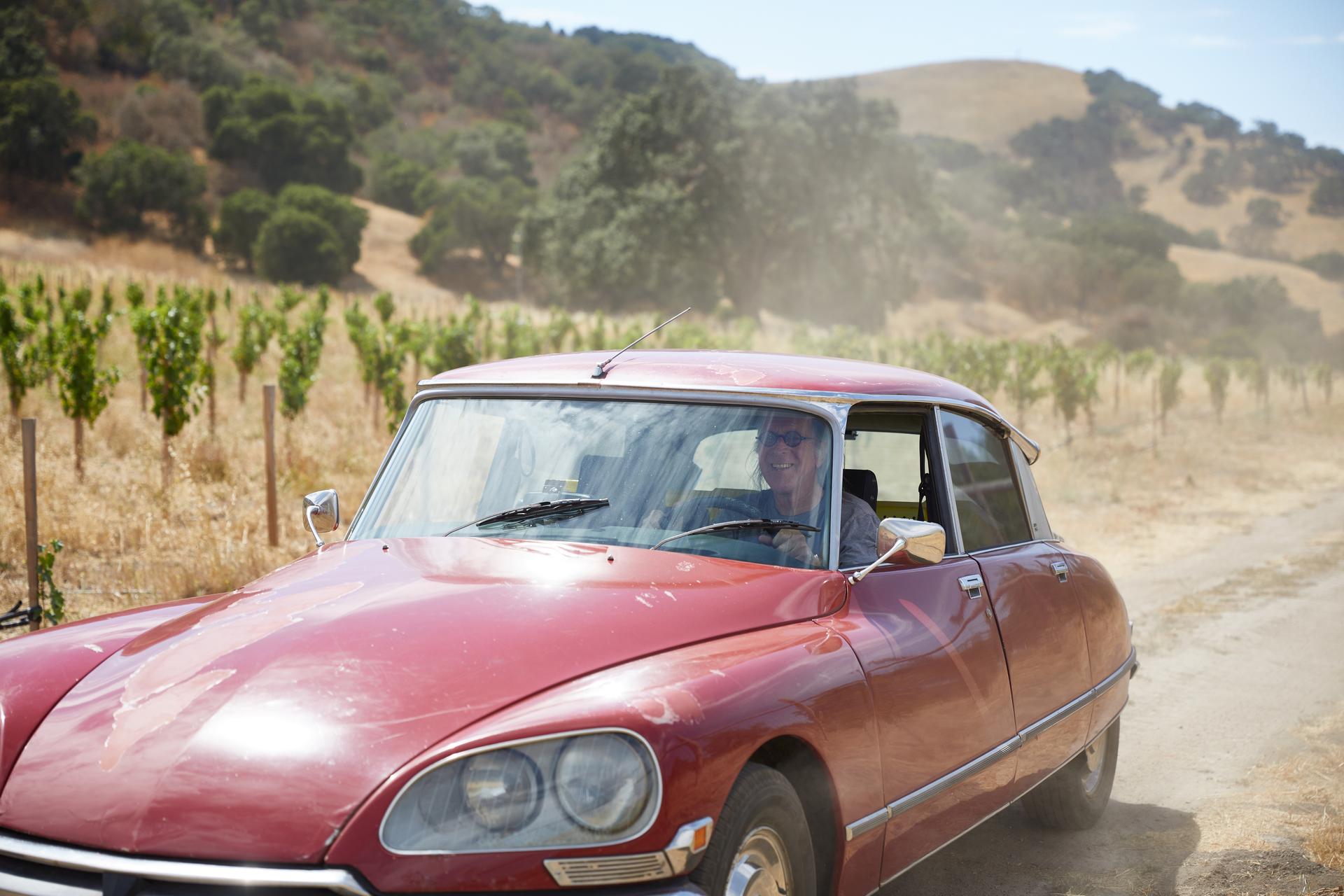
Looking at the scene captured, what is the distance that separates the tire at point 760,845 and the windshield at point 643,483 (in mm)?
771

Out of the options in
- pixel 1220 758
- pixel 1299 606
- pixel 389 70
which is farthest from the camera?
pixel 389 70

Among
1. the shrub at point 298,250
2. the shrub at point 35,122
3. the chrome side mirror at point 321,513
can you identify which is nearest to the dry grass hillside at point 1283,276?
the shrub at point 298,250

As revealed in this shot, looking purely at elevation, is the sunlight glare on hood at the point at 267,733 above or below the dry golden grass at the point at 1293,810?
above

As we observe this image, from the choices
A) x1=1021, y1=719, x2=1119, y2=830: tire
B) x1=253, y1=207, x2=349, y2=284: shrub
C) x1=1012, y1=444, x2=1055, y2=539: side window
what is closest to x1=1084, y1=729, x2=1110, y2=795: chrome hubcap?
x1=1021, y1=719, x2=1119, y2=830: tire

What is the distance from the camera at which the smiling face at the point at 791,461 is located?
3.48 meters

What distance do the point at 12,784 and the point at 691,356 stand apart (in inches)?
90.1

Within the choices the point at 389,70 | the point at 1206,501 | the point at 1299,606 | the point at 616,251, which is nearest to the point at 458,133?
the point at 389,70

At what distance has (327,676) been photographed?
258 centimetres

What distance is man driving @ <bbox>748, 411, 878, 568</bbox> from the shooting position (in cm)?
341

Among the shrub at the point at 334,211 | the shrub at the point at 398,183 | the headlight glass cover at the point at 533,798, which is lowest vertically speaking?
the headlight glass cover at the point at 533,798

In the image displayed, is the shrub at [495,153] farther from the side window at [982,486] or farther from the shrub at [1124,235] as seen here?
the side window at [982,486]

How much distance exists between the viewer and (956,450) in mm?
4336

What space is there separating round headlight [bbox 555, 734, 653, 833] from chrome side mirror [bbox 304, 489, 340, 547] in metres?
1.88

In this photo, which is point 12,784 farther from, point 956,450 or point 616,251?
point 616,251
